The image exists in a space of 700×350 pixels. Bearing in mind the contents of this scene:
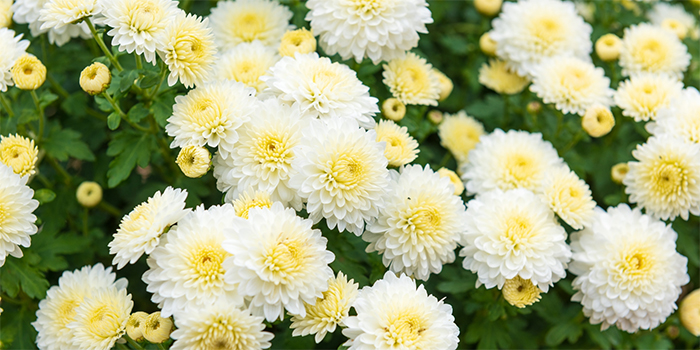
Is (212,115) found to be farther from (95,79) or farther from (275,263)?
(275,263)

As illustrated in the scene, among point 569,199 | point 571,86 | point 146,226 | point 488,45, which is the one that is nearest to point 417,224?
point 569,199

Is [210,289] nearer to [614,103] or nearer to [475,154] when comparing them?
[475,154]

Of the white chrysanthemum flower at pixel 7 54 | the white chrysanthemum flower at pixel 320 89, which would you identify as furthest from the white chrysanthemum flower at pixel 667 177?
the white chrysanthemum flower at pixel 7 54

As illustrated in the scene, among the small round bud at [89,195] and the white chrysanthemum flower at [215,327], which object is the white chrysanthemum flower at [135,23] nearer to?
the small round bud at [89,195]

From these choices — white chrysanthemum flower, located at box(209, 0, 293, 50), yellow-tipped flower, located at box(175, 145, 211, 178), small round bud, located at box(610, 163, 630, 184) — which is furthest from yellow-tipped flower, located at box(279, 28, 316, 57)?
small round bud, located at box(610, 163, 630, 184)

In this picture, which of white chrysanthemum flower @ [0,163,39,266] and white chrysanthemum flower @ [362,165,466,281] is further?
white chrysanthemum flower @ [362,165,466,281]

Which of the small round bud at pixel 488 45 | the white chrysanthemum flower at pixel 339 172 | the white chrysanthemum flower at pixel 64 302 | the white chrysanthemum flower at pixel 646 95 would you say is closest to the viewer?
the white chrysanthemum flower at pixel 339 172

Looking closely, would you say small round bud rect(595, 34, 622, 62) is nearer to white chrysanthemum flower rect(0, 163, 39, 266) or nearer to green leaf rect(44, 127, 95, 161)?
green leaf rect(44, 127, 95, 161)
